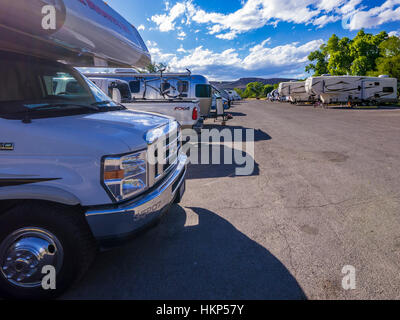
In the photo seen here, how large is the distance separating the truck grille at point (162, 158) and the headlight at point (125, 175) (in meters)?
0.14

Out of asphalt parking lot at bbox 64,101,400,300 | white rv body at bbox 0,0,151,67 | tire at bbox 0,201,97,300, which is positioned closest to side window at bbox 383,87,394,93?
asphalt parking lot at bbox 64,101,400,300

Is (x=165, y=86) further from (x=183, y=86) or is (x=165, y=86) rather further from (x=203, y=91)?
(x=203, y=91)

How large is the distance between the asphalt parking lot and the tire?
303 mm

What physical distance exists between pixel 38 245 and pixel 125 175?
910mm

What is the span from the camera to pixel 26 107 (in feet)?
7.65

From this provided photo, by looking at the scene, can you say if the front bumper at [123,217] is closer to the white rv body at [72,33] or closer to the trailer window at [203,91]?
the white rv body at [72,33]

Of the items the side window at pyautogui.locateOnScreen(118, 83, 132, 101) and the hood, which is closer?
the hood

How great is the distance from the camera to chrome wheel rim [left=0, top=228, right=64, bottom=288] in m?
2.06

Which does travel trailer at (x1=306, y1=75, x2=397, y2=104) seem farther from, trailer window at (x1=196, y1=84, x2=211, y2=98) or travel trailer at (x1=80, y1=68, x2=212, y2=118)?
travel trailer at (x1=80, y1=68, x2=212, y2=118)

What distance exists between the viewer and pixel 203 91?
14.1 m

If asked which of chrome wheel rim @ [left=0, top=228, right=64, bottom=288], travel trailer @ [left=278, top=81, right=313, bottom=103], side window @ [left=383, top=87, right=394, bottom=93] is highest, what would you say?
travel trailer @ [left=278, top=81, right=313, bottom=103]

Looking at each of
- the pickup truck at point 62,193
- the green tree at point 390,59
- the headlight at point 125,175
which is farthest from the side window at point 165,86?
the green tree at point 390,59
